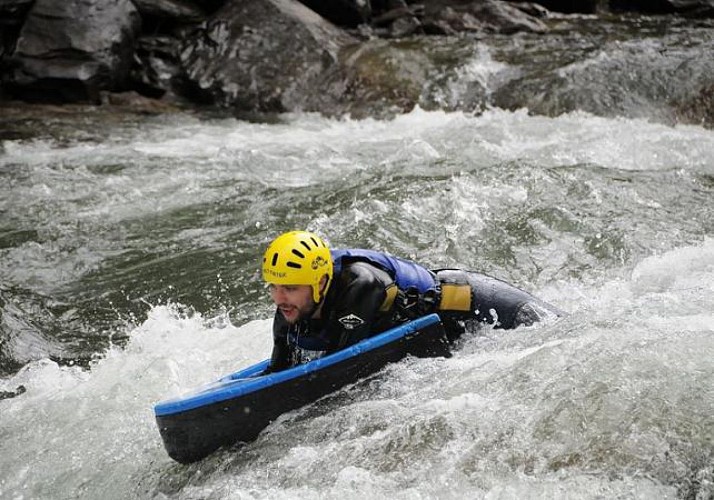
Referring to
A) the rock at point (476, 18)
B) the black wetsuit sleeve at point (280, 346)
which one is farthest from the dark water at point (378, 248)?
the rock at point (476, 18)

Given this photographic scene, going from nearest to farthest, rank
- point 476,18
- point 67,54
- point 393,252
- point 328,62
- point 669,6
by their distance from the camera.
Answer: point 393,252, point 67,54, point 328,62, point 476,18, point 669,6

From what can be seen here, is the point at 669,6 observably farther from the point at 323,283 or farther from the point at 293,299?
the point at 293,299

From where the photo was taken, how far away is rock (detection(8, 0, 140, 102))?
12219 millimetres

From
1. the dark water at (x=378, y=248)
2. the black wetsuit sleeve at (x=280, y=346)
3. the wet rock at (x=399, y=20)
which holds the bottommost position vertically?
the dark water at (x=378, y=248)

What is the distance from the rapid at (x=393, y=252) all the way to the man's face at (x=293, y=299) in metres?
0.46

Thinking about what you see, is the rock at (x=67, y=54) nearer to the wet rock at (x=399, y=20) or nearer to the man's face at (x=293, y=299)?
the wet rock at (x=399, y=20)

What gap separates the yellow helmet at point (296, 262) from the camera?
4.35 metres

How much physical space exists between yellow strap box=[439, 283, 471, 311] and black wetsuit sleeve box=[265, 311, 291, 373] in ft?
2.88

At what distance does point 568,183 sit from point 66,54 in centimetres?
743

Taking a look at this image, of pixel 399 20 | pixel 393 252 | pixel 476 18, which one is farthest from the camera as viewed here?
pixel 399 20

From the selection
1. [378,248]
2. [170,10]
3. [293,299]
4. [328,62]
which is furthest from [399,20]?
[293,299]

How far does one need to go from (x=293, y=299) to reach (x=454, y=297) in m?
0.99

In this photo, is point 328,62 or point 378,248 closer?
point 378,248

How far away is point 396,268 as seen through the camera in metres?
4.76
